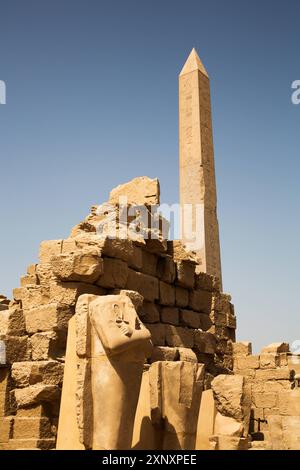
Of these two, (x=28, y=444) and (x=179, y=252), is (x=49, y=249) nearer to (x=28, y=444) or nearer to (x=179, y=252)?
(x=179, y=252)

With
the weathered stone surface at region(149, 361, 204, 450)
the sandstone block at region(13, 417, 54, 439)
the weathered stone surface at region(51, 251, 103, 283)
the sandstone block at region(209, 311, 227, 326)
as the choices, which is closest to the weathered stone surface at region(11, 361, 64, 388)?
the sandstone block at region(13, 417, 54, 439)

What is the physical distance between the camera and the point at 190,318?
30.9 ft

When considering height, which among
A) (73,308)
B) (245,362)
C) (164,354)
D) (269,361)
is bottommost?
(164,354)

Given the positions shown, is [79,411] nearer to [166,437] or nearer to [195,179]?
[166,437]

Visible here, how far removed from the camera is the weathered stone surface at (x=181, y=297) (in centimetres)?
924

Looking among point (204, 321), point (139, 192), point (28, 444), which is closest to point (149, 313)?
point (204, 321)

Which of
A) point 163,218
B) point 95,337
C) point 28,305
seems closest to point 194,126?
point 163,218

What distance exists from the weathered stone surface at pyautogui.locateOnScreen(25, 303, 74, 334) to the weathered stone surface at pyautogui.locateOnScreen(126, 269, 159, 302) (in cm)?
123

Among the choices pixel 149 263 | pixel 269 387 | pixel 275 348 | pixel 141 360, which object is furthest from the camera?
pixel 275 348

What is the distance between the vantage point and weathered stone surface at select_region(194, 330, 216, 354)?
9.39m

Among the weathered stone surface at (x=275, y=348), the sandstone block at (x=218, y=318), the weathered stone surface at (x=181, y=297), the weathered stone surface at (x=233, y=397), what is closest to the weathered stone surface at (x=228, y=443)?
the weathered stone surface at (x=233, y=397)

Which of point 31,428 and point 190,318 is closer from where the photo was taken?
point 31,428

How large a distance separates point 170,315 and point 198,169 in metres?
6.31

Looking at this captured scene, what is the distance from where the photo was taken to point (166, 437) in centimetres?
556
